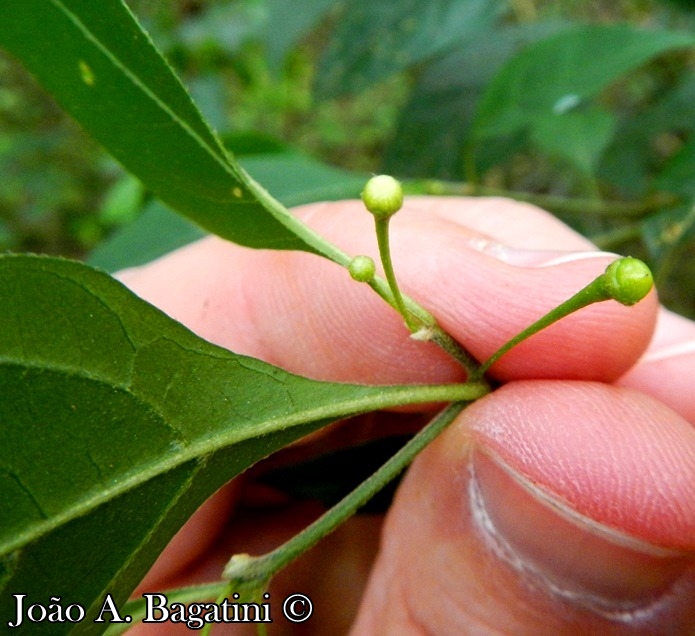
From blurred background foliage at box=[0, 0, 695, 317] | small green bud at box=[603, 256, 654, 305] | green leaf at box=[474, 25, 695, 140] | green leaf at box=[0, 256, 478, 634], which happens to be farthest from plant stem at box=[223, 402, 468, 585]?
green leaf at box=[474, 25, 695, 140]

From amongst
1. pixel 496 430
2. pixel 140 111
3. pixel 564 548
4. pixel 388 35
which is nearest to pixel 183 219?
pixel 388 35

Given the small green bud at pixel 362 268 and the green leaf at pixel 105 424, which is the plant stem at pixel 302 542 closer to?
the green leaf at pixel 105 424

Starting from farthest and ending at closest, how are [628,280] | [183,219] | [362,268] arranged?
[183,219] < [362,268] < [628,280]

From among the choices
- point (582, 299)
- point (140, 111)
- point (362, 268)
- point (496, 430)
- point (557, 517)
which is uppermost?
point (140, 111)

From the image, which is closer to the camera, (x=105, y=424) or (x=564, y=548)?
(x=105, y=424)

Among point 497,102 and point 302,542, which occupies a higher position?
point 302,542

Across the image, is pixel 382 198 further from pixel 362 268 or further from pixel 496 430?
pixel 496 430

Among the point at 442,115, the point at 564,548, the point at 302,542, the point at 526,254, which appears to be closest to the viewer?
the point at 302,542

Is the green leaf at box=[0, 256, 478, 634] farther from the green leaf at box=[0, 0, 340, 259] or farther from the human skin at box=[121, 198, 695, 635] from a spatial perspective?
the human skin at box=[121, 198, 695, 635]
